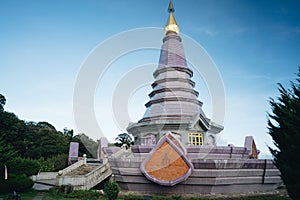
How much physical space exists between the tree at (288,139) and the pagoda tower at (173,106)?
1340 centimetres

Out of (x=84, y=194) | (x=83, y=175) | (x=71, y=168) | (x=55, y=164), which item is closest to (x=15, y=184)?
(x=83, y=175)

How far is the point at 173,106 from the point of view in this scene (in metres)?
27.4

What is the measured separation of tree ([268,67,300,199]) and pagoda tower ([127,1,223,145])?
1340 centimetres

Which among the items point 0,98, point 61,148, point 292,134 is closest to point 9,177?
point 292,134

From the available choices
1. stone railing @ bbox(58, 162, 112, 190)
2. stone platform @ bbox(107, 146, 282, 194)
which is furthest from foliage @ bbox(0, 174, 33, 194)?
stone platform @ bbox(107, 146, 282, 194)

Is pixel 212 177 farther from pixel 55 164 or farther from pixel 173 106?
pixel 55 164

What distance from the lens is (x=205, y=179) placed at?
1573 centimetres

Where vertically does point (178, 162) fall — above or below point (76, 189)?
above

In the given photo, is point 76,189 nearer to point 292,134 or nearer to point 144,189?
point 144,189

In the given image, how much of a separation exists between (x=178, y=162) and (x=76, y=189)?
275 inches

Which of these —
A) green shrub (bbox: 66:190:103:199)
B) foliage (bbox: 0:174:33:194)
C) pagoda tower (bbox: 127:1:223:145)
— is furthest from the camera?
pagoda tower (bbox: 127:1:223:145)

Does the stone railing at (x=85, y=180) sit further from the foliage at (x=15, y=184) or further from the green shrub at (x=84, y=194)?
the foliage at (x=15, y=184)

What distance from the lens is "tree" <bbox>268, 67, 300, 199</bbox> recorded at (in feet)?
31.1

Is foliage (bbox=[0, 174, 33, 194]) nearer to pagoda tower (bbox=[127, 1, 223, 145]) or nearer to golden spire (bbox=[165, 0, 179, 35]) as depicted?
pagoda tower (bbox=[127, 1, 223, 145])
